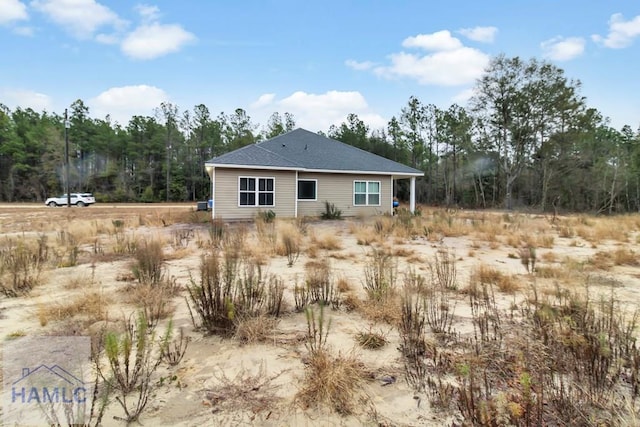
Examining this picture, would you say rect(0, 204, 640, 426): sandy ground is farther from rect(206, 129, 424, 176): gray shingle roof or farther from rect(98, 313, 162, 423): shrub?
rect(206, 129, 424, 176): gray shingle roof

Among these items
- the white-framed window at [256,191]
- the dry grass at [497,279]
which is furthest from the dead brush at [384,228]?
the white-framed window at [256,191]

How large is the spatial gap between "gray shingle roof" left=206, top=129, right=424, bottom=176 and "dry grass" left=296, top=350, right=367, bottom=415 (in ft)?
41.2

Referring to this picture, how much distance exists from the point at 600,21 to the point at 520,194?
2361 cm

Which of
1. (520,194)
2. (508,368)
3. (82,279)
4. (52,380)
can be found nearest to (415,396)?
(508,368)

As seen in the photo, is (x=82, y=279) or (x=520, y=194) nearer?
(x=82, y=279)

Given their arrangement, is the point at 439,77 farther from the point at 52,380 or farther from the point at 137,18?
the point at 52,380

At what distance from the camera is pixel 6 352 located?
265 centimetres

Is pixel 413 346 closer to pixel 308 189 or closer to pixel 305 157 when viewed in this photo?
pixel 308 189

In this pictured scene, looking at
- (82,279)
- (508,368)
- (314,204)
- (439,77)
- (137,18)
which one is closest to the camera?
(508,368)

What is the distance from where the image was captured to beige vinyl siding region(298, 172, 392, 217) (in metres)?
16.3

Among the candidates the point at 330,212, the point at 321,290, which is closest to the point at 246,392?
the point at 321,290

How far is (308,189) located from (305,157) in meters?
1.93

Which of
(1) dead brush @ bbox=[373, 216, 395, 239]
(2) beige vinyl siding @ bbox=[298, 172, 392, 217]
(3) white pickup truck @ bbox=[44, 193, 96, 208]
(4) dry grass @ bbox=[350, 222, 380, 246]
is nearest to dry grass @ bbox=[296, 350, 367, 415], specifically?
(4) dry grass @ bbox=[350, 222, 380, 246]

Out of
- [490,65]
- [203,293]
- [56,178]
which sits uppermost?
[490,65]
